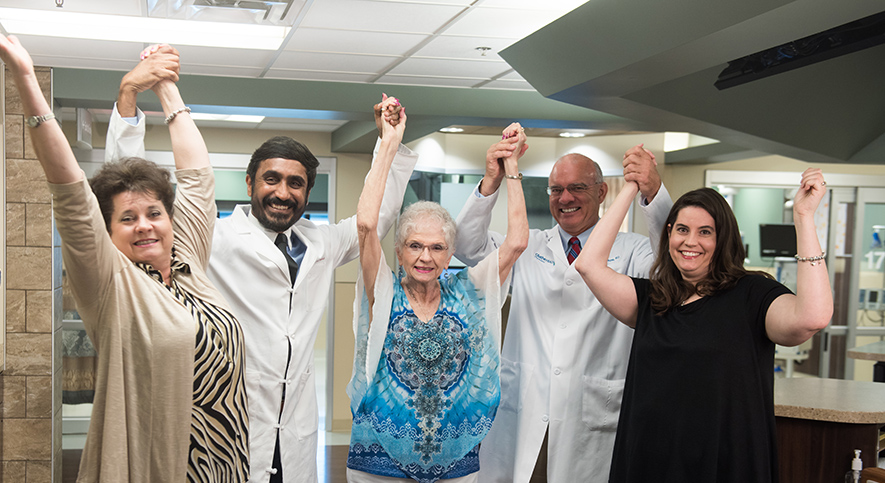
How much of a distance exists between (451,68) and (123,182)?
262 cm

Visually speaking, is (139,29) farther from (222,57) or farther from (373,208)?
(373,208)

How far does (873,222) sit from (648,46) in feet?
18.9

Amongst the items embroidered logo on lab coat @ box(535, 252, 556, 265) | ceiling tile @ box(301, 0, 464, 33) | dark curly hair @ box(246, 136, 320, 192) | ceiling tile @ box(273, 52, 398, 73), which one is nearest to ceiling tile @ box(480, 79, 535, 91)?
ceiling tile @ box(273, 52, 398, 73)

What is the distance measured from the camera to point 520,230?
210 centimetres

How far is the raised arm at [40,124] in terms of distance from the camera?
1.11m

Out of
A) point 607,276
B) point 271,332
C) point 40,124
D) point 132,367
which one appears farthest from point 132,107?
point 607,276

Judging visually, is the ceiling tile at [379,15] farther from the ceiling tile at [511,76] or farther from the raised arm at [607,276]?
the raised arm at [607,276]

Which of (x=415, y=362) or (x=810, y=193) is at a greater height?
(x=810, y=193)

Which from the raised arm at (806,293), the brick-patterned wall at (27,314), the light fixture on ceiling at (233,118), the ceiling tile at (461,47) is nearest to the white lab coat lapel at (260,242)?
the raised arm at (806,293)

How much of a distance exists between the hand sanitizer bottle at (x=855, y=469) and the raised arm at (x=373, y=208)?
5.68 ft

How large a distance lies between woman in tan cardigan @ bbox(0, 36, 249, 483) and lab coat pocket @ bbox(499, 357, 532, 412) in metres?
1.04

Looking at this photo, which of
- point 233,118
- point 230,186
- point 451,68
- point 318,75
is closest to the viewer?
point 451,68

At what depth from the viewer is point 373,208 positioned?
6.34 ft

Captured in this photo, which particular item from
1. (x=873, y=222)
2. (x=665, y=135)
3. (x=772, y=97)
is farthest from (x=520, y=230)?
(x=873, y=222)
